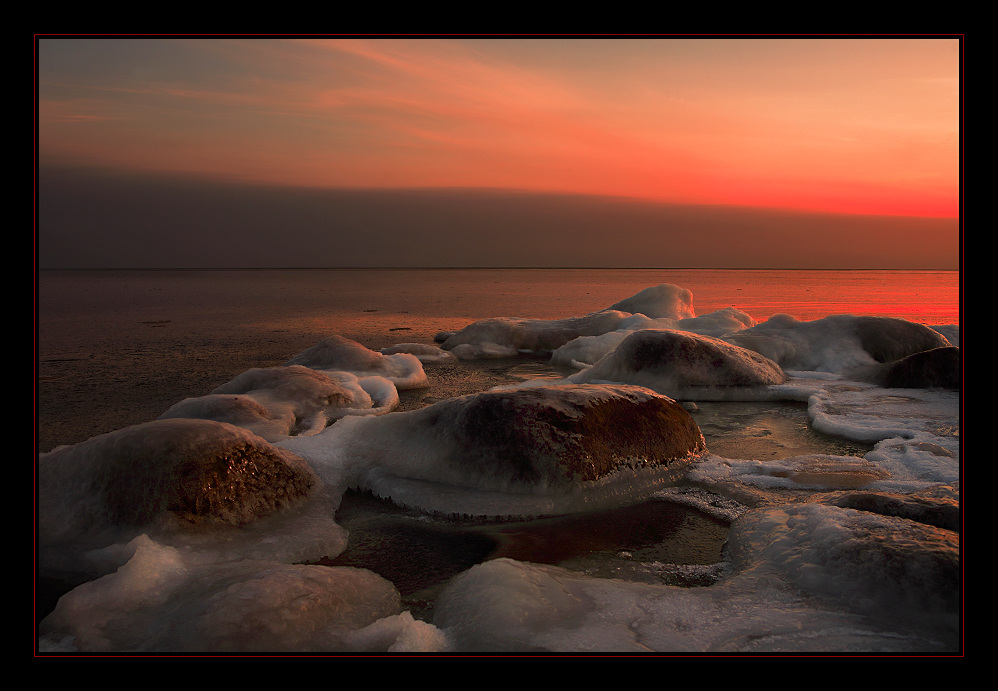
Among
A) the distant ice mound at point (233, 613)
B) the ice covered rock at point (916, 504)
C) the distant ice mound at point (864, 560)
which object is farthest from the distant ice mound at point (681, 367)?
the distant ice mound at point (233, 613)

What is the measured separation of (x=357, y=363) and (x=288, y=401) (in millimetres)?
2191

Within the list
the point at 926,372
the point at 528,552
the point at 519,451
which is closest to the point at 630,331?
the point at 926,372

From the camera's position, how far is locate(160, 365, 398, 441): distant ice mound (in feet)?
16.2

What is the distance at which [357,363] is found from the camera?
7.93 meters

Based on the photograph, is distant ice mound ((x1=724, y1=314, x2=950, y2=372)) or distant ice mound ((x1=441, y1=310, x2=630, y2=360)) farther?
distant ice mound ((x1=441, y1=310, x2=630, y2=360))

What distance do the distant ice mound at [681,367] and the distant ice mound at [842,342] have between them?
1.17 m

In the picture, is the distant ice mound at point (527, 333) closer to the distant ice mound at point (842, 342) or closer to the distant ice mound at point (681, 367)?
the distant ice mound at point (842, 342)

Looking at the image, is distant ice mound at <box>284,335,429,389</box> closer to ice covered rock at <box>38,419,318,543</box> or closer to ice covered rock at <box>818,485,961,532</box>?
ice covered rock at <box>38,419,318,543</box>

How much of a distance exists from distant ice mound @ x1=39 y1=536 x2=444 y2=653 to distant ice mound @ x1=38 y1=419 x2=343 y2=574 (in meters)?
0.37

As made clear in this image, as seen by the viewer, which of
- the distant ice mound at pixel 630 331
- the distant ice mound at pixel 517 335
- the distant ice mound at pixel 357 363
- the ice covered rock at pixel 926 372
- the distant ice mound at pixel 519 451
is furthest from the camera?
the distant ice mound at pixel 517 335

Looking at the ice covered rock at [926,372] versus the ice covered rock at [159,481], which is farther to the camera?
the ice covered rock at [926,372]

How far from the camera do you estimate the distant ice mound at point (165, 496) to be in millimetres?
3018

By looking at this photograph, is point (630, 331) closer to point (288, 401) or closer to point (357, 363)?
point (357, 363)

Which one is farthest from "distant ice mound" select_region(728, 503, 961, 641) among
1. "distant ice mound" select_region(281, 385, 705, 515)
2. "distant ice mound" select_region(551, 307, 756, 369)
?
"distant ice mound" select_region(551, 307, 756, 369)
